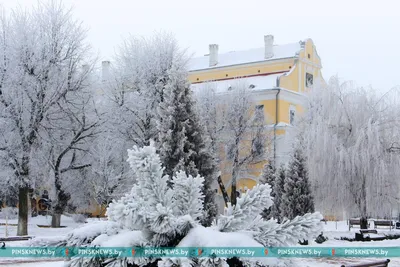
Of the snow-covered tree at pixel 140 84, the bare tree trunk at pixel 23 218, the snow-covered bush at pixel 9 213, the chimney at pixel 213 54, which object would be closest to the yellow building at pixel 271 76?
the chimney at pixel 213 54

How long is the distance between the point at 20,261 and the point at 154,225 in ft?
26.5

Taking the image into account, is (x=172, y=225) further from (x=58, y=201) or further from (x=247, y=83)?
(x=247, y=83)

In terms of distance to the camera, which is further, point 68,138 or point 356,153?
point 68,138

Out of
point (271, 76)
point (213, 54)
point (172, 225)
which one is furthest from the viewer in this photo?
point (213, 54)

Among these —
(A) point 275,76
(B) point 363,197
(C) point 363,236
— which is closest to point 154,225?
(C) point 363,236

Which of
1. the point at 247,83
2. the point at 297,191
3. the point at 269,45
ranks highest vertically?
the point at 269,45

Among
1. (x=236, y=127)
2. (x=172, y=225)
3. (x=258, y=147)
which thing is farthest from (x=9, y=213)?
(x=172, y=225)

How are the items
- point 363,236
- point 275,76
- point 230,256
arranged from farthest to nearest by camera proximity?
point 275,76 < point 363,236 < point 230,256

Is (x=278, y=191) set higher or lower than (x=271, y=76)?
lower

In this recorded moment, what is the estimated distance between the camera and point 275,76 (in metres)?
38.2

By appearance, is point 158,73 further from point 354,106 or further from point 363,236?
point 363,236

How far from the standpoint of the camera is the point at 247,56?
4356 cm

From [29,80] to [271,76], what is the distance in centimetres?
1953

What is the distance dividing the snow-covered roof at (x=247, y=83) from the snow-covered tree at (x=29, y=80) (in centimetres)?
1142
